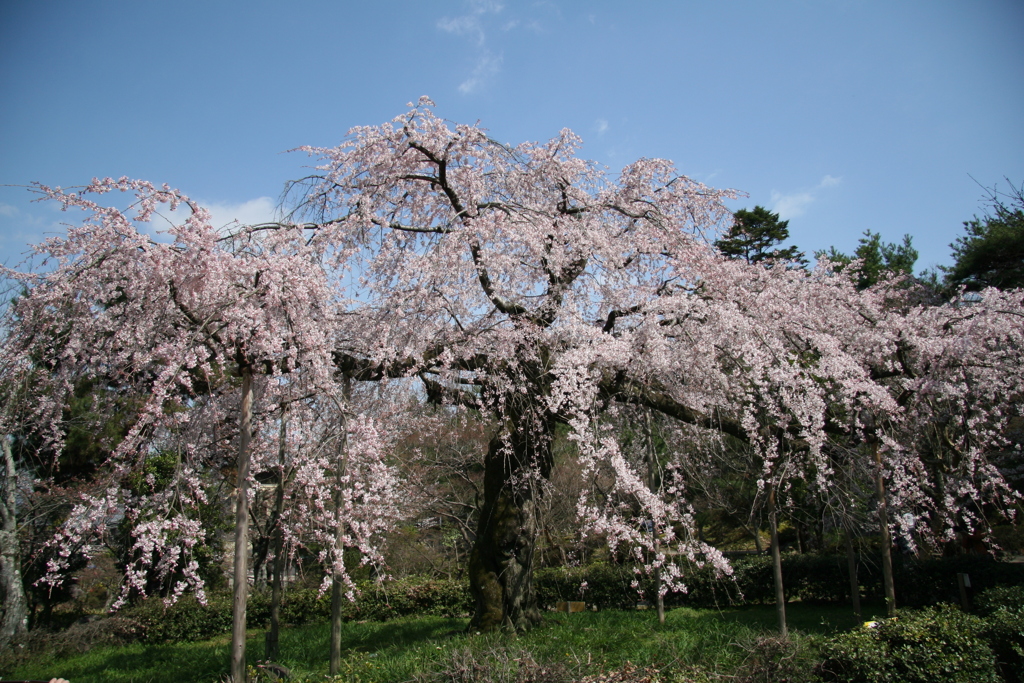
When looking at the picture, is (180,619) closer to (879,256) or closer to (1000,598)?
(1000,598)

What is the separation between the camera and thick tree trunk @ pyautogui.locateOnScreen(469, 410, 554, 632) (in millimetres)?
6988

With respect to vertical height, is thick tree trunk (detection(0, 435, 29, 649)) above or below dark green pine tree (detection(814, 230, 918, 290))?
below

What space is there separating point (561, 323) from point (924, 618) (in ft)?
14.3

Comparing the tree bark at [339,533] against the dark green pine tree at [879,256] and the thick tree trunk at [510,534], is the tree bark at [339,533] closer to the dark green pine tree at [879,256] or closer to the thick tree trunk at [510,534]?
the thick tree trunk at [510,534]

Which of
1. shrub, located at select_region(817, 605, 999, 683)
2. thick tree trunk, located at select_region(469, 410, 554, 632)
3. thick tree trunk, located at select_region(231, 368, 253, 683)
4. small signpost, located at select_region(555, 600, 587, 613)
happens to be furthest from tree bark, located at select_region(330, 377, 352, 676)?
small signpost, located at select_region(555, 600, 587, 613)

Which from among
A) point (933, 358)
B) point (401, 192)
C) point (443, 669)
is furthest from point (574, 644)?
point (933, 358)

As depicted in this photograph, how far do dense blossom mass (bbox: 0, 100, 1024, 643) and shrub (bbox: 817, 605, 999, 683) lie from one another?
118 cm

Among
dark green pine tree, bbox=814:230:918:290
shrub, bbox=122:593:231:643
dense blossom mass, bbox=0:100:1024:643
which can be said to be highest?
dark green pine tree, bbox=814:230:918:290

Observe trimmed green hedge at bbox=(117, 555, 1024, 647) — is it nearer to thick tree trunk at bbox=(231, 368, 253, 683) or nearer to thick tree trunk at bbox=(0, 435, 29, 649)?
thick tree trunk at bbox=(0, 435, 29, 649)

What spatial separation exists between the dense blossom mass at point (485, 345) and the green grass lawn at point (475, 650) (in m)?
0.83

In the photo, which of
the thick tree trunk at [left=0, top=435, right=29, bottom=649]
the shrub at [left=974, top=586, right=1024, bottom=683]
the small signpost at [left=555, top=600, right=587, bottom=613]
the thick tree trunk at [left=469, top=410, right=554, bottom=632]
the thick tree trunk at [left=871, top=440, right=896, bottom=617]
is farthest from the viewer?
the small signpost at [left=555, top=600, right=587, bottom=613]

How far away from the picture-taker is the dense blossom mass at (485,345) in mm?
5027

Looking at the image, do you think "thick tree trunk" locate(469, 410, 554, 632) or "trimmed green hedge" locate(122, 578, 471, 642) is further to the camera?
"trimmed green hedge" locate(122, 578, 471, 642)

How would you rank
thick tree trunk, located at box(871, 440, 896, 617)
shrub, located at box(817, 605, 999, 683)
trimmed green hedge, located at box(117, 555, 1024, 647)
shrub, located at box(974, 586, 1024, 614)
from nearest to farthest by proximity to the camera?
shrub, located at box(817, 605, 999, 683) → shrub, located at box(974, 586, 1024, 614) → thick tree trunk, located at box(871, 440, 896, 617) → trimmed green hedge, located at box(117, 555, 1024, 647)
